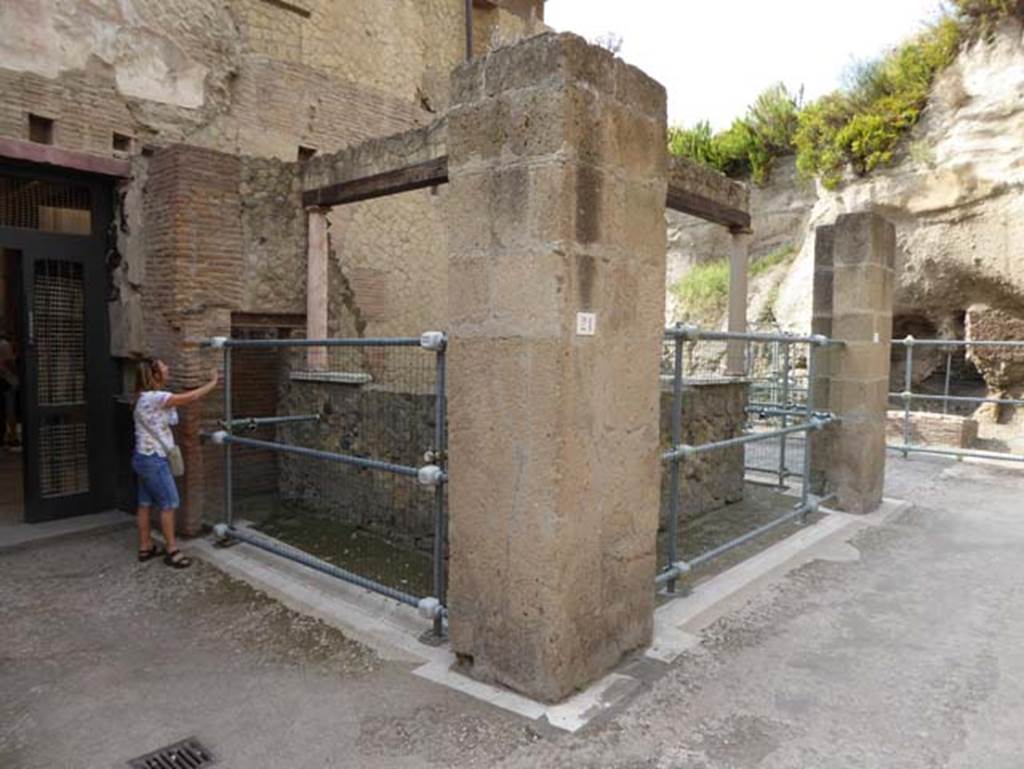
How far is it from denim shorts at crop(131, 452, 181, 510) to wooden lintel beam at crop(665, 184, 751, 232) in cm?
559

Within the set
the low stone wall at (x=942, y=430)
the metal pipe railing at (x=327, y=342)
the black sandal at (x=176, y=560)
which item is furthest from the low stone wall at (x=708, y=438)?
the low stone wall at (x=942, y=430)

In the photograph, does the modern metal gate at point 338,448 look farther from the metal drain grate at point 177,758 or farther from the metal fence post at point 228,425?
the metal drain grate at point 177,758

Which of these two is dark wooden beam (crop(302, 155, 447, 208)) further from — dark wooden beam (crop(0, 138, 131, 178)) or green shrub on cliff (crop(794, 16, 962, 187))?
green shrub on cliff (crop(794, 16, 962, 187))

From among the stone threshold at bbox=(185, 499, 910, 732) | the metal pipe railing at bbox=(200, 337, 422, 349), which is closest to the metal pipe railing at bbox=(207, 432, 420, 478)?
the metal pipe railing at bbox=(200, 337, 422, 349)

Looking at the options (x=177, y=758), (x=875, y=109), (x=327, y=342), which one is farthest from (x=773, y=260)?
(x=177, y=758)

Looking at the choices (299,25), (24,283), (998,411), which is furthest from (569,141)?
(998,411)

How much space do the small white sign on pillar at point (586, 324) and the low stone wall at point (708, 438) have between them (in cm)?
319

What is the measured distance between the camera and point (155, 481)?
4.91m

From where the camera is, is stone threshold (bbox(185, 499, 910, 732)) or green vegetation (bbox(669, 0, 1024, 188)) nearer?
stone threshold (bbox(185, 499, 910, 732))

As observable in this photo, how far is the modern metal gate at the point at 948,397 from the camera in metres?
8.55

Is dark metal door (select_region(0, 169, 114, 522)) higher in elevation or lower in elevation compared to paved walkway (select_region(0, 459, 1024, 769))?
higher

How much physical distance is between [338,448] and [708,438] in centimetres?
341

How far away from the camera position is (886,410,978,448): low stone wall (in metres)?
9.83

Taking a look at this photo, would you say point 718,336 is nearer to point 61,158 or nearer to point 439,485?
point 439,485
